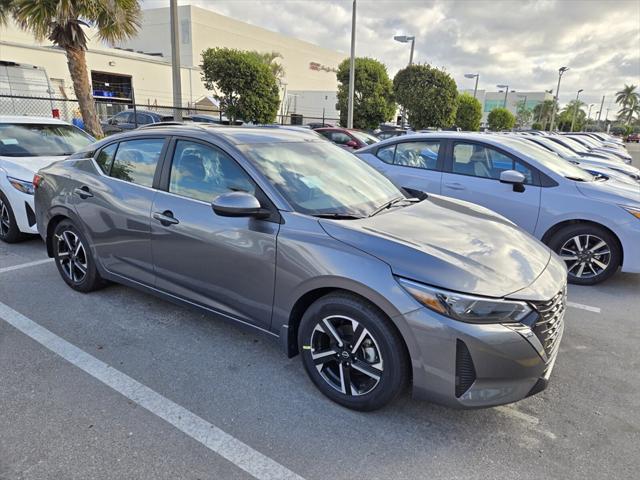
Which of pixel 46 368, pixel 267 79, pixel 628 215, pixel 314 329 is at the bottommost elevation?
pixel 46 368

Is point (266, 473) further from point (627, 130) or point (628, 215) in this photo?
point (627, 130)

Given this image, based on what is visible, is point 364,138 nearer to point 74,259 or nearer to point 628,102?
point 74,259

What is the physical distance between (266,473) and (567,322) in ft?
10.2

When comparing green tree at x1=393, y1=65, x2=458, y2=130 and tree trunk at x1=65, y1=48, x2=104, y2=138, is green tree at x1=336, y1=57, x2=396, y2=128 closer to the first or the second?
green tree at x1=393, y1=65, x2=458, y2=130

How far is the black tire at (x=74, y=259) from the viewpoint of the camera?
4.01m

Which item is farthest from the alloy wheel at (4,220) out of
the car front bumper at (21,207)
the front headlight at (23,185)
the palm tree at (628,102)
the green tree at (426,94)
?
the palm tree at (628,102)

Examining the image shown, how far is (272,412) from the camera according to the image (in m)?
2.60

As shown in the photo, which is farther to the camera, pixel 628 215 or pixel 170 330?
pixel 628 215

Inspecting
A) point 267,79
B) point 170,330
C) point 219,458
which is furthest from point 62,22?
point 219,458

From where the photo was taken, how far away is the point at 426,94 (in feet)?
73.9

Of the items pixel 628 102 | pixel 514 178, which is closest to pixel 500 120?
pixel 514 178

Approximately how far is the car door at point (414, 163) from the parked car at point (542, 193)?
14 millimetres

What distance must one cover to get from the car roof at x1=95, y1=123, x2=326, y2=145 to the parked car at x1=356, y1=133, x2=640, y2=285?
1.28 metres

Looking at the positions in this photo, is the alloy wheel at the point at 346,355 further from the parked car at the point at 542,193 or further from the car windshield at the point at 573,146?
the car windshield at the point at 573,146
